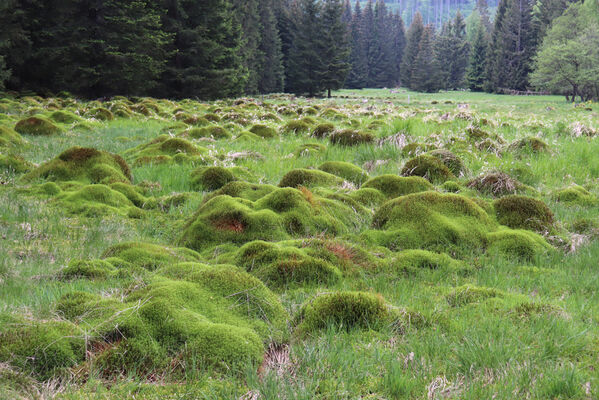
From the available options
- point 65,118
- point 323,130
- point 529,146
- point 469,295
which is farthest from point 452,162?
point 65,118

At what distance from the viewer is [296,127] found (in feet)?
36.7

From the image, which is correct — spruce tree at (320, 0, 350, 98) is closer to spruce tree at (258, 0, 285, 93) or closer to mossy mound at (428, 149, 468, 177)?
spruce tree at (258, 0, 285, 93)

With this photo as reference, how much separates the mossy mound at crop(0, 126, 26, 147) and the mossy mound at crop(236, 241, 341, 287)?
7237mm

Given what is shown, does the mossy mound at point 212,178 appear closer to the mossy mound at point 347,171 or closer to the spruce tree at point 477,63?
the mossy mound at point 347,171

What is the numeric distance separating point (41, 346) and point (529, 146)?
7859mm

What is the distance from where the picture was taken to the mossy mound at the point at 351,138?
8516 mm

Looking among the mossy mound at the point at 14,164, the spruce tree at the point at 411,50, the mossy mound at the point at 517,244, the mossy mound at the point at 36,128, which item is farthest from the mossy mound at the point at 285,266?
the spruce tree at the point at 411,50

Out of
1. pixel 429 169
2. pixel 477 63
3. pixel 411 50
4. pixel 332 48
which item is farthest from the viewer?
pixel 411 50

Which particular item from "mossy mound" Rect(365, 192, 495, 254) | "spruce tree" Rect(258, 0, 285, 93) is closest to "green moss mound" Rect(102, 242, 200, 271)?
"mossy mound" Rect(365, 192, 495, 254)

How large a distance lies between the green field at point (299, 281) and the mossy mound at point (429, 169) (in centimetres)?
3

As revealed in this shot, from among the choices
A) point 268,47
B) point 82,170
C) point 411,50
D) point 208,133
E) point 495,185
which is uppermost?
point 411,50

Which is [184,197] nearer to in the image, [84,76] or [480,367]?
[480,367]

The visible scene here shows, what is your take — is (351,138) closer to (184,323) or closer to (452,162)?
(452,162)

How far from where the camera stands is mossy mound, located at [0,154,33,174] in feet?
22.2
